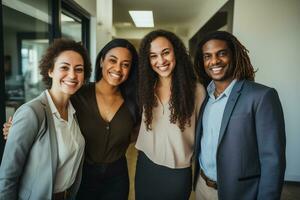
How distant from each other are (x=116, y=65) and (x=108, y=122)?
15.6 inches

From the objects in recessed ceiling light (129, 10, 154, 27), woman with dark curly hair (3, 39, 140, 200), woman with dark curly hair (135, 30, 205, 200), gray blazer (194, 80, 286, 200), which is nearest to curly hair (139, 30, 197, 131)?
woman with dark curly hair (135, 30, 205, 200)

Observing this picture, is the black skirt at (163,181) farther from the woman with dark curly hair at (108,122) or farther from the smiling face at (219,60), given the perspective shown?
the smiling face at (219,60)

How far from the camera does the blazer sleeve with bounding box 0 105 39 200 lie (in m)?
1.21

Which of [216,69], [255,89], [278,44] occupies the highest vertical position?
[278,44]

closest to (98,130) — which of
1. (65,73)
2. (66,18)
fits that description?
(65,73)

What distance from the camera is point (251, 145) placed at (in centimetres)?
145

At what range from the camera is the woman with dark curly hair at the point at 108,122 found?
67.2 inches

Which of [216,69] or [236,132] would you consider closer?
[236,132]

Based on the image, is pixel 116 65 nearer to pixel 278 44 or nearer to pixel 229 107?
pixel 229 107

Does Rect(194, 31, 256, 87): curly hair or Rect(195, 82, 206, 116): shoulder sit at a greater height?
Rect(194, 31, 256, 87): curly hair

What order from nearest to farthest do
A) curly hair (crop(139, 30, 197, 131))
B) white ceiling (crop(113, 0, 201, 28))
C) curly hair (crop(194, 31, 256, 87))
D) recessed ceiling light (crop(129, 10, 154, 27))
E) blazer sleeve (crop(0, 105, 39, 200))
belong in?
blazer sleeve (crop(0, 105, 39, 200)) → curly hair (crop(194, 31, 256, 87)) → curly hair (crop(139, 30, 197, 131)) → white ceiling (crop(113, 0, 201, 28)) → recessed ceiling light (crop(129, 10, 154, 27))

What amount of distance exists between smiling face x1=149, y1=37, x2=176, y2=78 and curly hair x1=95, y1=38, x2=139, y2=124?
17cm

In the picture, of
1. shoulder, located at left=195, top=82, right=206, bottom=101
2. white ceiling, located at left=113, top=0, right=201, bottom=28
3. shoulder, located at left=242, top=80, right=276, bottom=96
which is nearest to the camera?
shoulder, located at left=242, top=80, right=276, bottom=96

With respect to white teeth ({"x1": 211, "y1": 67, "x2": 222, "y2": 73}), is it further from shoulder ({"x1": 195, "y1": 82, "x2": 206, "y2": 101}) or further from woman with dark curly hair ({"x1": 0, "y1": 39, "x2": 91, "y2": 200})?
woman with dark curly hair ({"x1": 0, "y1": 39, "x2": 91, "y2": 200})
